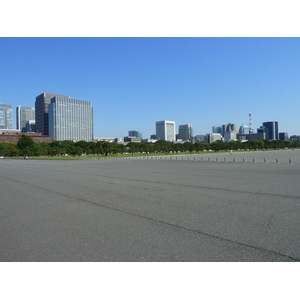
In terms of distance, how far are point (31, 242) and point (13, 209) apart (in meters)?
3.84

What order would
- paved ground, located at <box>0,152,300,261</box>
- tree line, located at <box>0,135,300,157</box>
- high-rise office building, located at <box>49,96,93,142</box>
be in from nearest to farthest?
1. paved ground, located at <box>0,152,300,261</box>
2. tree line, located at <box>0,135,300,157</box>
3. high-rise office building, located at <box>49,96,93,142</box>

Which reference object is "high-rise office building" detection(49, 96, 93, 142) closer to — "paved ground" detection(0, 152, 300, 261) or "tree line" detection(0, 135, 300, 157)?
"tree line" detection(0, 135, 300, 157)

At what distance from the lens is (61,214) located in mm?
7586

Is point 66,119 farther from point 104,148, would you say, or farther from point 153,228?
point 153,228

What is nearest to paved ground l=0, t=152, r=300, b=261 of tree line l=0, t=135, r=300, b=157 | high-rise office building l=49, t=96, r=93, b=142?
tree line l=0, t=135, r=300, b=157

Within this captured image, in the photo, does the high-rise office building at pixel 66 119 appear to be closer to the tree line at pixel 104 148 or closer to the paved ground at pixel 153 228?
the tree line at pixel 104 148

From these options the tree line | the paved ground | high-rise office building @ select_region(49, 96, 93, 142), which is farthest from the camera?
high-rise office building @ select_region(49, 96, 93, 142)

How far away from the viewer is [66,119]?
189750 millimetres

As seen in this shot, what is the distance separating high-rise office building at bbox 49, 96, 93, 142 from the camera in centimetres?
18577

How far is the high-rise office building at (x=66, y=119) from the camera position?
18577 cm

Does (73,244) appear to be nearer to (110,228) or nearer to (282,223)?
(110,228)

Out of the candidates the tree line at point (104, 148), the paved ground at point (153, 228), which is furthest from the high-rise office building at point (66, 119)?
the paved ground at point (153, 228)

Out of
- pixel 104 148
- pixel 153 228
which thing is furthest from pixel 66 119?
pixel 153 228
